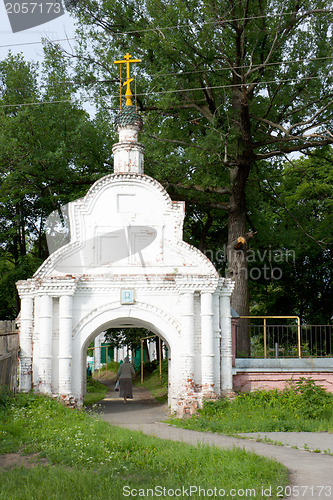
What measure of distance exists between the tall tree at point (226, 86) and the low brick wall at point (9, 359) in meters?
7.71

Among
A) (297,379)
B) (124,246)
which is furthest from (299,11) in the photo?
(297,379)

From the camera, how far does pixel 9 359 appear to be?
13562 mm

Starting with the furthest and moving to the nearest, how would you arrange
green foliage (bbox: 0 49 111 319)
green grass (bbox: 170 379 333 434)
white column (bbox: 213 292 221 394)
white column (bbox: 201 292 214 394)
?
1. green foliage (bbox: 0 49 111 319)
2. white column (bbox: 213 292 221 394)
3. white column (bbox: 201 292 214 394)
4. green grass (bbox: 170 379 333 434)

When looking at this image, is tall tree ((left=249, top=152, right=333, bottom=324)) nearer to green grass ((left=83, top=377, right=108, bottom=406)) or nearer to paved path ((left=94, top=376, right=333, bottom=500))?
green grass ((left=83, top=377, right=108, bottom=406))

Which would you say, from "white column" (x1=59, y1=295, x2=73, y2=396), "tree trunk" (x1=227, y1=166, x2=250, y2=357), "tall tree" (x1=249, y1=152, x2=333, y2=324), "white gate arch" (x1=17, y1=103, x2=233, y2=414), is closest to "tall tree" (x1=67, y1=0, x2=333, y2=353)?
"tree trunk" (x1=227, y1=166, x2=250, y2=357)

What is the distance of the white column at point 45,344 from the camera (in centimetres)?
1339

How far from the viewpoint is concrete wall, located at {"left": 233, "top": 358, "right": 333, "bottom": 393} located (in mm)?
14391

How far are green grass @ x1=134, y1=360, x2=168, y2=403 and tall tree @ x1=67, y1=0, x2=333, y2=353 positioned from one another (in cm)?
333

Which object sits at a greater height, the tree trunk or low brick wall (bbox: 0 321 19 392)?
the tree trunk

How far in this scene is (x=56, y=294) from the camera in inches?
532

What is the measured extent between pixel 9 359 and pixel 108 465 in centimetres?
591

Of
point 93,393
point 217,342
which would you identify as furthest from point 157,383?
point 217,342

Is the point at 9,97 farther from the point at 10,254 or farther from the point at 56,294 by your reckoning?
the point at 56,294

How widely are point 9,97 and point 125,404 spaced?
1354cm
